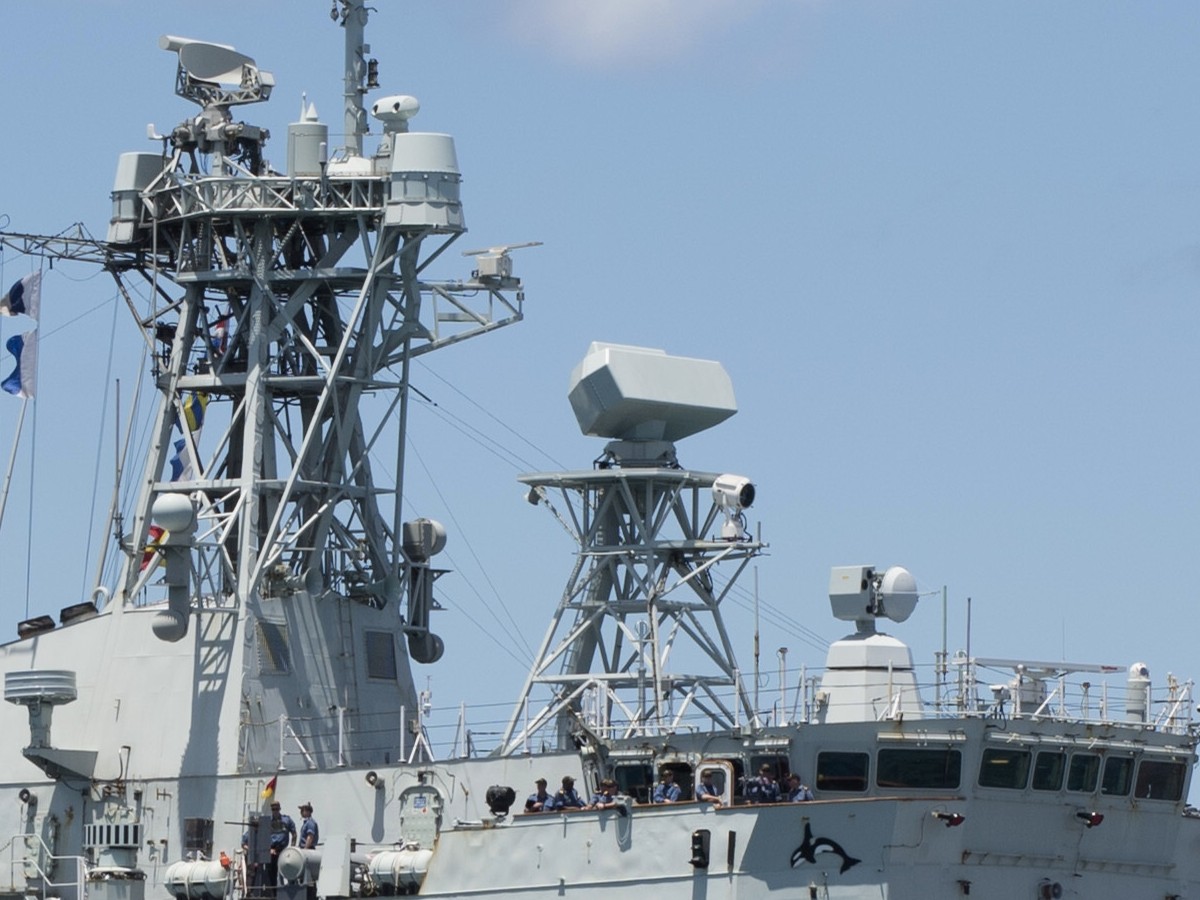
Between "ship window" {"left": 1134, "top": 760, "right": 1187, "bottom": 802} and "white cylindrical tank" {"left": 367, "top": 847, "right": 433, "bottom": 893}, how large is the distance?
39.4 feet

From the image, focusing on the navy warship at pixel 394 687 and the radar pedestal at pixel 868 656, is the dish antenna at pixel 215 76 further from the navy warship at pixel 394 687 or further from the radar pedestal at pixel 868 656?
the radar pedestal at pixel 868 656

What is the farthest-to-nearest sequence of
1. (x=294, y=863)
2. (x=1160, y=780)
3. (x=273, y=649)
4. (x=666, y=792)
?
(x=273, y=649)
(x=1160, y=780)
(x=294, y=863)
(x=666, y=792)

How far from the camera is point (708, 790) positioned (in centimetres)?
4912

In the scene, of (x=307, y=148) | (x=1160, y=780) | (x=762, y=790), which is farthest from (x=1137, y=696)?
(x=307, y=148)

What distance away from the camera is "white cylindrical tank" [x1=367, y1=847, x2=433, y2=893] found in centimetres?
5106

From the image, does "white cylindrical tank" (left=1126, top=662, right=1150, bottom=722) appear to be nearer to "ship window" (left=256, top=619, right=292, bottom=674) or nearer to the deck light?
the deck light

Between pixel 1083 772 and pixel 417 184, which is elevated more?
pixel 417 184

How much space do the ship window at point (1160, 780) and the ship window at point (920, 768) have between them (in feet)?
13.4

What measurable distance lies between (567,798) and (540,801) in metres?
0.48

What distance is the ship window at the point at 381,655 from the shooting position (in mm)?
57594

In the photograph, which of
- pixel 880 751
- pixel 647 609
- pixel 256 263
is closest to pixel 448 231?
pixel 256 263

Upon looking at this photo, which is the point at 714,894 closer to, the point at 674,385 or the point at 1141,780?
the point at 1141,780

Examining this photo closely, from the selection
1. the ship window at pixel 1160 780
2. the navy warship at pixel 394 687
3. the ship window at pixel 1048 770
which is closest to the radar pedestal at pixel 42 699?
the navy warship at pixel 394 687

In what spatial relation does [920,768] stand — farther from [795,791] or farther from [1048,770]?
[1048,770]
